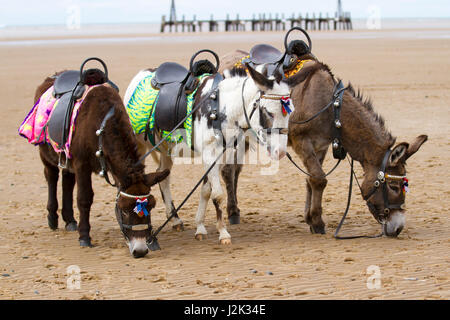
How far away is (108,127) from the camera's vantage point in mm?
7402

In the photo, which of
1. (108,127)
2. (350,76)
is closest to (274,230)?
(108,127)

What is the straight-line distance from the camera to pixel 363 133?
26.3 feet

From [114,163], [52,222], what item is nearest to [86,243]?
[52,222]

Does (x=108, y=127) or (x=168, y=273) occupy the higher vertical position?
(x=108, y=127)

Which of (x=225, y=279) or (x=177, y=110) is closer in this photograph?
(x=225, y=279)

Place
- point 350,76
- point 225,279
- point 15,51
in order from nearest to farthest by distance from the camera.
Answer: point 225,279, point 350,76, point 15,51

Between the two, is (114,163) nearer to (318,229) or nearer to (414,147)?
(318,229)

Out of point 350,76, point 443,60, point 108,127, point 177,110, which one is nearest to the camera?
point 108,127

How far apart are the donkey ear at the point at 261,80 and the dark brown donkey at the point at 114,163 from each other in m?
1.32

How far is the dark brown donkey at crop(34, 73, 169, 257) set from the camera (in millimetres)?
7207

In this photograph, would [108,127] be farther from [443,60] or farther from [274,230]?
[443,60]

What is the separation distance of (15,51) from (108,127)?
37.3 meters

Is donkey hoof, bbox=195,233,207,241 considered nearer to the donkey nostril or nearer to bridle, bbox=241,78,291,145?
the donkey nostril

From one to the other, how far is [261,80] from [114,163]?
176 cm
